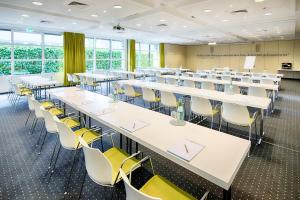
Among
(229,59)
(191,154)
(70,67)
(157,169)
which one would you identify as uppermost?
(229,59)

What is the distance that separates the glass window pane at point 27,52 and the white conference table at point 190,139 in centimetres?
906

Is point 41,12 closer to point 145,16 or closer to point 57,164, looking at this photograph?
point 145,16

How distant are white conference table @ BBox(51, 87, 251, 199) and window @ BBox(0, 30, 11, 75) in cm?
882

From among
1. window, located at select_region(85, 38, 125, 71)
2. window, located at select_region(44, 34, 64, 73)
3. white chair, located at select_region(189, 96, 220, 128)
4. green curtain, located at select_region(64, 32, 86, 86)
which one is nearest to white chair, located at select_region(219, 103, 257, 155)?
white chair, located at select_region(189, 96, 220, 128)

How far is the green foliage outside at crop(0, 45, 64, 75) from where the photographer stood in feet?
31.8

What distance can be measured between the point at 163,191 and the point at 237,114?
235cm

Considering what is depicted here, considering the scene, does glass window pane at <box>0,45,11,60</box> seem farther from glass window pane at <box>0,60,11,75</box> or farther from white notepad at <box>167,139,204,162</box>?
white notepad at <box>167,139,204,162</box>

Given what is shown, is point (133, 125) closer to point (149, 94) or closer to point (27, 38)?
point (149, 94)

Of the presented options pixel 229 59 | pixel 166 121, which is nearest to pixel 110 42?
pixel 229 59

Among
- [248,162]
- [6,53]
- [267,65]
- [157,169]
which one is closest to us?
[157,169]

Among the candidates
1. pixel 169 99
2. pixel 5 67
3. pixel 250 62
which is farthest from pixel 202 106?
pixel 250 62

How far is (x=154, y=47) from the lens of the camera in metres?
18.5

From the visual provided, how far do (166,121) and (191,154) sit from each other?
2.89ft

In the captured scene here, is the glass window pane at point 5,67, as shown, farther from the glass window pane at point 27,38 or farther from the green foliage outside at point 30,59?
the glass window pane at point 27,38
